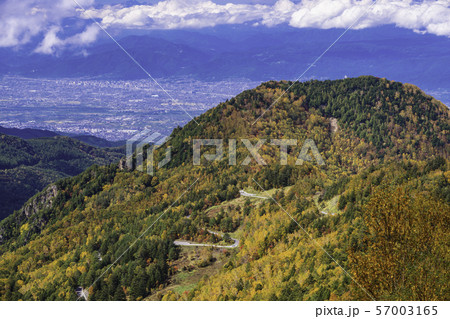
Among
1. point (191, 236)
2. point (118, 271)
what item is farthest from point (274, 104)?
point (118, 271)

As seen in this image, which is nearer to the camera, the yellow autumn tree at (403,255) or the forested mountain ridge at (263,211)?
the yellow autumn tree at (403,255)

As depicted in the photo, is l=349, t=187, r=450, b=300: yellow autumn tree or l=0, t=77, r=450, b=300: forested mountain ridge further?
l=0, t=77, r=450, b=300: forested mountain ridge

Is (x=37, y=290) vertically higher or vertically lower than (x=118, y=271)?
lower

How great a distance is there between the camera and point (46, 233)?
376 feet

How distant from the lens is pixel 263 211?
63094 millimetres

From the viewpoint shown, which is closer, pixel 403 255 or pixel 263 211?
pixel 403 255

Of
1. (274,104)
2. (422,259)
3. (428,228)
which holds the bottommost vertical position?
(422,259)

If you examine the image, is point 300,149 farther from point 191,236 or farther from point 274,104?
point 191,236

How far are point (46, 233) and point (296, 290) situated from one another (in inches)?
3795

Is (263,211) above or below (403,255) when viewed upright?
below

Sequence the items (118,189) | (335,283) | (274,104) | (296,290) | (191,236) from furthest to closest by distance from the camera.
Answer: (274,104)
(118,189)
(191,236)
(296,290)
(335,283)

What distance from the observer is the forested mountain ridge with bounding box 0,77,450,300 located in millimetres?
36906

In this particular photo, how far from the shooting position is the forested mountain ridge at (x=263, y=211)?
36906 mm

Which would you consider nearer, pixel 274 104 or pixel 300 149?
pixel 300 149
